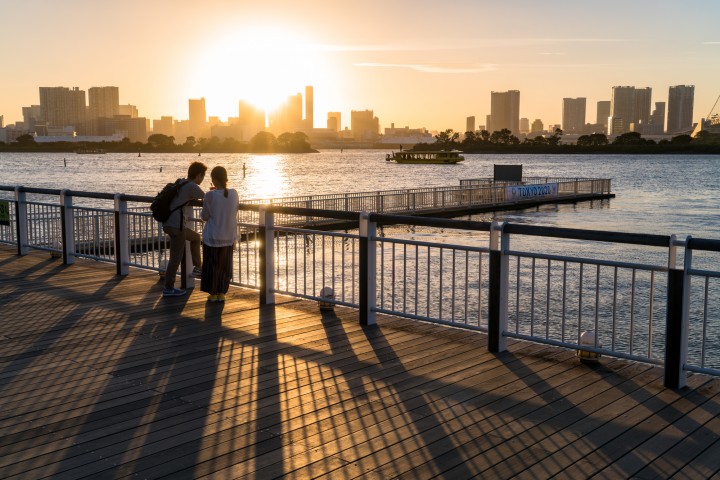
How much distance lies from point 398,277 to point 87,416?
20.1m

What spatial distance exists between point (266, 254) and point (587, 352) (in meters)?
4.59

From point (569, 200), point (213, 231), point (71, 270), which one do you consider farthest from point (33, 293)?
point (569, 200)

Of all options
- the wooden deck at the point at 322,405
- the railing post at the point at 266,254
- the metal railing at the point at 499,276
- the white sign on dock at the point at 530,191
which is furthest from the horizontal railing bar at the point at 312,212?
the white sign on dock at the point at 530,191

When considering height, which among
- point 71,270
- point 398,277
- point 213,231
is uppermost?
point 213,231

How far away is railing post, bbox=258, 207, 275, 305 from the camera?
1032 centimetres

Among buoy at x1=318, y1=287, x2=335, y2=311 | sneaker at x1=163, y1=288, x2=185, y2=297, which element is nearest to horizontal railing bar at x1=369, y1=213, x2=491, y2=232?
buoy at x1=318, y1=287, x2=335, y2=311

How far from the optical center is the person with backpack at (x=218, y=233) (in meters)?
9.89

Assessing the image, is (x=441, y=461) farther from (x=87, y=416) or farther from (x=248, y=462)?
(x=87, y=416)

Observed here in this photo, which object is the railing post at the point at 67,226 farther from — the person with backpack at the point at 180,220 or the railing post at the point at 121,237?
the person with backpack at the point at 180,220

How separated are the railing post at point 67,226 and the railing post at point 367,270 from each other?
693 centimetres

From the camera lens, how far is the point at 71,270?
13.6 m

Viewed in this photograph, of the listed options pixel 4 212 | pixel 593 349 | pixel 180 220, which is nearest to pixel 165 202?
pixel 180 220

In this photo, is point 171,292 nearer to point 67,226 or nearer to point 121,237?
point 121,237

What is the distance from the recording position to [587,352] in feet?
25.2
